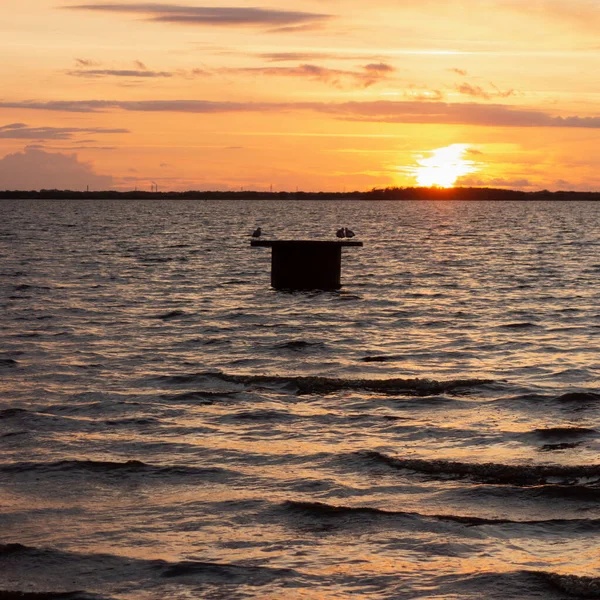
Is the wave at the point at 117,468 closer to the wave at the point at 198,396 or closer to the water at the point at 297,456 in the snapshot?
the water at the point at 297,456

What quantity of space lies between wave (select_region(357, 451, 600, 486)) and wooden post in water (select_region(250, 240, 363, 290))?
64.3ft

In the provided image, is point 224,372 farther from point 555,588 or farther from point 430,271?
point 430,271

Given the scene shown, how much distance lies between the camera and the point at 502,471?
10.6m

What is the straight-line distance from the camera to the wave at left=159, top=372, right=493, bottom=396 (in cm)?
1529

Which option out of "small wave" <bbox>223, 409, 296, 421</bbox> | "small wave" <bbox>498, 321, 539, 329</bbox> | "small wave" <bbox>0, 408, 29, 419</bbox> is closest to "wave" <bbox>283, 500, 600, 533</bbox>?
"small wave" <bbox>223, 409, 296, 421</bbox>

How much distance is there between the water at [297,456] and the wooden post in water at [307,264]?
15.3ft

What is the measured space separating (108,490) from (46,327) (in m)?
13.3

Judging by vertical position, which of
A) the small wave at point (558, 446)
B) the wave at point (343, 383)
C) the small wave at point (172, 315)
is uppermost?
the small wave at point (172, 315)

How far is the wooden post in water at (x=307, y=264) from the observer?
99.7 ft

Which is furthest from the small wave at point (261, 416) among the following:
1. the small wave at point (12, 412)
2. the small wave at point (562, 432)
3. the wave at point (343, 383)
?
the small wave at point (562, 432)

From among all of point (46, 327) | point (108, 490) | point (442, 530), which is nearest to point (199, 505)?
point (108, 490)

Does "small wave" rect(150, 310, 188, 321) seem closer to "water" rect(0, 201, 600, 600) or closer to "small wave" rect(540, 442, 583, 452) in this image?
"water" rect(0, 201, 600, 600)

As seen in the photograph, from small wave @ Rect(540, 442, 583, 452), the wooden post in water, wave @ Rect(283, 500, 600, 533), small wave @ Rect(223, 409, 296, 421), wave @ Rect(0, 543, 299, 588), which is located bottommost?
wave @ Rect(0, 543, 299, 588)

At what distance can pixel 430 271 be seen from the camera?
44812mm
